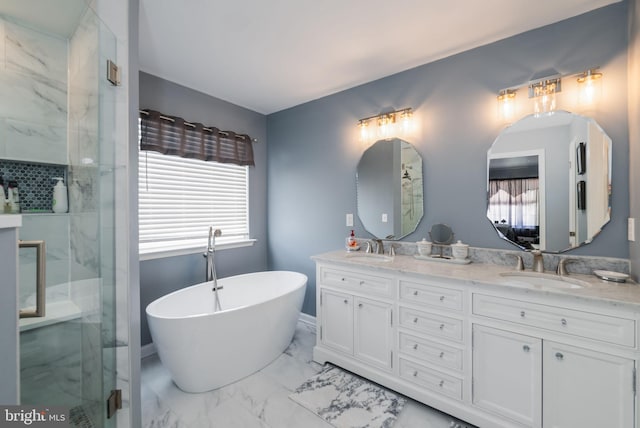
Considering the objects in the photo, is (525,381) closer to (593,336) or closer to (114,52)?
(593,336)

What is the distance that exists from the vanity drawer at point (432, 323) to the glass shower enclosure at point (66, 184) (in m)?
1.79

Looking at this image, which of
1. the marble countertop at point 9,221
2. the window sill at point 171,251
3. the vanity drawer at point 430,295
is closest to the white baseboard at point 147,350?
the window sill at point 171,251

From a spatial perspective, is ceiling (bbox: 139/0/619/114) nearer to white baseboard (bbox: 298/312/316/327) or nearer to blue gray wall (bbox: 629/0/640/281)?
blue gray wall (bbox: 629/0/640/281)

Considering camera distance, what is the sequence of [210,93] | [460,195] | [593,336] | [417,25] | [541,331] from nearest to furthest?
1. [593,336]
2. [541,331]
3. [417,25]
4. [460,195]
5. [210,93]

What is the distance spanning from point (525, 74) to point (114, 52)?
262 cm

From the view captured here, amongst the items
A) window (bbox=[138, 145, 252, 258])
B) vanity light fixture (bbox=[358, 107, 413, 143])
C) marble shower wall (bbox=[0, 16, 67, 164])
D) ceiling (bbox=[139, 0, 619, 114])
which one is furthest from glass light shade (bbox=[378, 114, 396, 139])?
marble shower wall (bbox=[0, 16, 67, 164])

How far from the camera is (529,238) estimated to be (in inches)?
74.9

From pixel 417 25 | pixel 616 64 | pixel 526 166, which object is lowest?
pixel 526 166

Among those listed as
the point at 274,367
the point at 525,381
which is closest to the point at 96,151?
the point at 274,367

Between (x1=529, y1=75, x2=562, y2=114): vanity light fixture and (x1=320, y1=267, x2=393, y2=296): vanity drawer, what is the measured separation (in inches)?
62.1

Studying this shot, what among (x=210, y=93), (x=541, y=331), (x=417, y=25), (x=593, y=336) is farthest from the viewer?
(x=210, y=93)

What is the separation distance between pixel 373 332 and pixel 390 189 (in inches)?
50.8

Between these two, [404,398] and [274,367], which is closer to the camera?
[404,398]

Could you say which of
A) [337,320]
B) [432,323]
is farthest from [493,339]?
[337,320]
